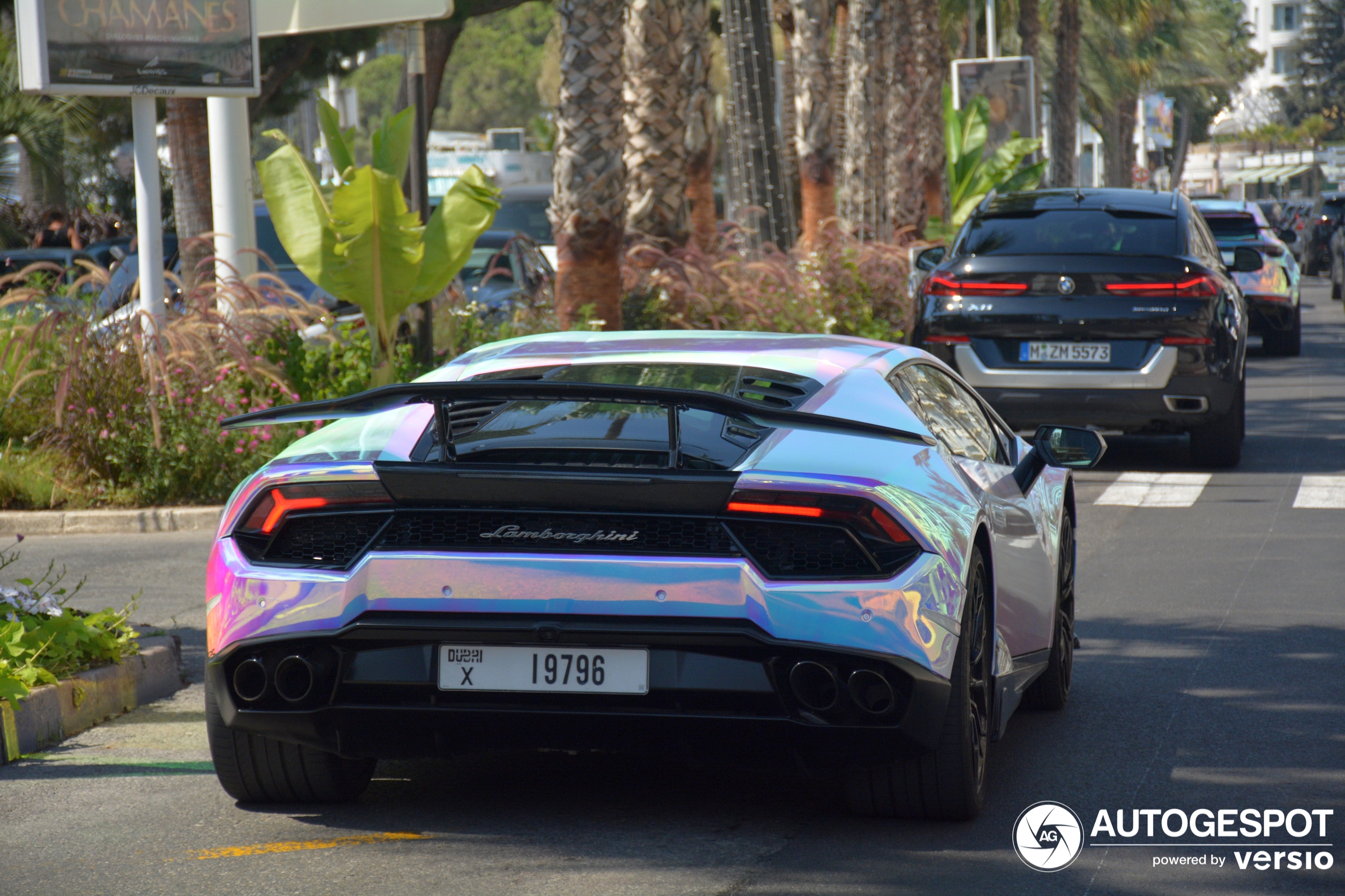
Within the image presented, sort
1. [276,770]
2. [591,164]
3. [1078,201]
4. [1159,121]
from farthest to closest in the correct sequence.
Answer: [1159,121] < [591,164] < [1078,201] < [276,770]

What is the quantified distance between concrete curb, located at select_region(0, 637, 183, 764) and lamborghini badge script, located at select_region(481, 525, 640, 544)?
2139 millimetres

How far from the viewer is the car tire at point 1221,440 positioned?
40.1 feet

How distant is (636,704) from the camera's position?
14.0ft

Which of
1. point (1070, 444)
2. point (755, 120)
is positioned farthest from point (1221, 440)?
point (755, 120)

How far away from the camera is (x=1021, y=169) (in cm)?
2911

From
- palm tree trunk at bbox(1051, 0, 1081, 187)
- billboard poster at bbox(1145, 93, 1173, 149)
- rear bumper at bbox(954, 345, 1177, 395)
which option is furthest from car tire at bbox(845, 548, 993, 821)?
billboard poster at bbox(1145, 93, 1173, 149)

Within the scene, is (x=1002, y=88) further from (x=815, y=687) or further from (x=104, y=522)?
(x=815, y=687)

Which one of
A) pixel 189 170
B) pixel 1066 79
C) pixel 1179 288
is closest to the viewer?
pixel 1179 288

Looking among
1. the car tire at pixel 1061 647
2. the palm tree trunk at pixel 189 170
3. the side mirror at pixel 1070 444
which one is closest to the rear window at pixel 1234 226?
the palm tree trunk at pixel 189 170

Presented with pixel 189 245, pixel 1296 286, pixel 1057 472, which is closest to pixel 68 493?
pixel 189 245

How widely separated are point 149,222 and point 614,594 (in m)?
8.39

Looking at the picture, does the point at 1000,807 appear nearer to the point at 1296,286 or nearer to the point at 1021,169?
the point at 1296,286

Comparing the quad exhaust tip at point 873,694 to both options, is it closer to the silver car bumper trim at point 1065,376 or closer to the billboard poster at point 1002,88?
the silver car bumper trim at point 1065,376

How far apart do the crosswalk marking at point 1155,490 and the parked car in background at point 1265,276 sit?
8533 mm
